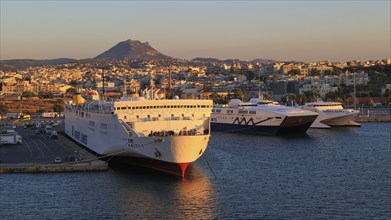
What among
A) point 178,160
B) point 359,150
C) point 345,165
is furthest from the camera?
point 359,150

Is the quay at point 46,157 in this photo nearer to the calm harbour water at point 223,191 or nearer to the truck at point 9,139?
the truck at point 9,139

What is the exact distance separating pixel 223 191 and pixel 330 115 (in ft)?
125

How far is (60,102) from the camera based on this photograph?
327 feet

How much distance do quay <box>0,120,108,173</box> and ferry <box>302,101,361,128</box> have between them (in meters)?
27.6

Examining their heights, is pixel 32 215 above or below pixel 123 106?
below

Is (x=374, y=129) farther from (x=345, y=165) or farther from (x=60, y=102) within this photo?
(x=60, y=102)

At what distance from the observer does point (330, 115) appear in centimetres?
6250

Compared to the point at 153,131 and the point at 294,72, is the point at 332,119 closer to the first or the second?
the point at 153,131

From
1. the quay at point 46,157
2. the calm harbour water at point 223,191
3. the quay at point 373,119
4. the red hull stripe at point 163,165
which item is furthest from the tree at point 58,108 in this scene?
the red hull stripe at point 163,165

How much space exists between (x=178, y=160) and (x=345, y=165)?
1048cm

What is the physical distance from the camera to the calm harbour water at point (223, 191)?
75.5 ft

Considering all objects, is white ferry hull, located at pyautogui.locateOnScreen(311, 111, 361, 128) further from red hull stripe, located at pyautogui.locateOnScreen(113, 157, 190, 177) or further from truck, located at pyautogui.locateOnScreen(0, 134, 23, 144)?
red hull stripe, located at pyautogui.locateOnScreen(113, 157, 190, 177)

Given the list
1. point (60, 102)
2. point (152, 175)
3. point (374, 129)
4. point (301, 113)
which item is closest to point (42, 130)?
point (301, 113)

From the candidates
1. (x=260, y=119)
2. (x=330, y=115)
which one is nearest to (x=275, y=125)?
(x=260, y=119)
